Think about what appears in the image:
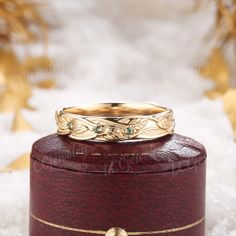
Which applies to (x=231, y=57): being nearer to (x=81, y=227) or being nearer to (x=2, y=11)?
(x=2, y=11)

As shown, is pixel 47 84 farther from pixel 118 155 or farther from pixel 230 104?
pixel 118 155

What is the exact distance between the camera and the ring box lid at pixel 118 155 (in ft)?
2.69

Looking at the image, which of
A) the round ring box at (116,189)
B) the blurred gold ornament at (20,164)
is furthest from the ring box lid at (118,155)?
the blurred gold ornament at (20,164)

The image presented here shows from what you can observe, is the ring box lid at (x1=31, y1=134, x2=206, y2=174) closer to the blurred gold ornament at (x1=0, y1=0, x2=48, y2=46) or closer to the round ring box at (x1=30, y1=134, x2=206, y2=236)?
the round ring box at (x1=30, y1=134, x2=206, y2=236)

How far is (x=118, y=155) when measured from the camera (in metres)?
0.83

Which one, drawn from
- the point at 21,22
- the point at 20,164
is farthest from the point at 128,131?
the point at 21,22

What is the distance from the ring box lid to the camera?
2.69 ft

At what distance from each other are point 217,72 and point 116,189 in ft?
2.74

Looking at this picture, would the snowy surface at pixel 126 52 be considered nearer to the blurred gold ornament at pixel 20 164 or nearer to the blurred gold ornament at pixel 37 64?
the blurred gold ornament at pixel 37 64

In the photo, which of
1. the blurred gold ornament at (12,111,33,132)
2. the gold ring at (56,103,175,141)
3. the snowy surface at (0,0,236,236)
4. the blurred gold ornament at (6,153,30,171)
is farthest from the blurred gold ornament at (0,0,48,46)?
the gold ring at (56,103,175,141)

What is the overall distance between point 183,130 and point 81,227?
47cm

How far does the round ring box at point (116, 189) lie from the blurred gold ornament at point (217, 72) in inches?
29.0

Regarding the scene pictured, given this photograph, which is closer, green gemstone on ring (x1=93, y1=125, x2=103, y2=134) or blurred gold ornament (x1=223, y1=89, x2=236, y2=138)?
green gemstone on ring (x1=93, y1=125, x2=103, y2=134)

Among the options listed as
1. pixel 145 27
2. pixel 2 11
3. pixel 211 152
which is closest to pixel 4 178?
pixel 211 152
